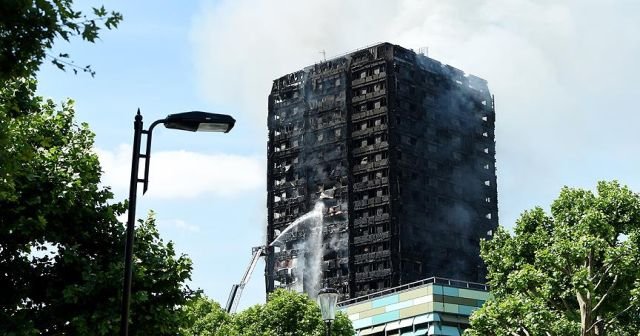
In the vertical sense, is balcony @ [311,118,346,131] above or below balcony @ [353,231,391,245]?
above

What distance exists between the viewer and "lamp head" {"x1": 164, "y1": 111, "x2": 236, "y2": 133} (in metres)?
18.4

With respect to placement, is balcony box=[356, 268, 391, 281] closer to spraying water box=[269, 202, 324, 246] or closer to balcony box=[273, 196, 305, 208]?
spraying water box=[269, 202, 324, 246]

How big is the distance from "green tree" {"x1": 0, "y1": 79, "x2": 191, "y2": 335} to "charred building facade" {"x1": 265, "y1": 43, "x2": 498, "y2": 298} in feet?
373

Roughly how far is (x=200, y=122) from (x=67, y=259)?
1302cm

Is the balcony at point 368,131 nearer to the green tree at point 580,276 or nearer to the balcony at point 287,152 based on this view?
the balcony at point 287,152

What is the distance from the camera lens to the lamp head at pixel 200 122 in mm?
18375

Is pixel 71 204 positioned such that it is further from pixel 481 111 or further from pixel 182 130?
pixel 481 111

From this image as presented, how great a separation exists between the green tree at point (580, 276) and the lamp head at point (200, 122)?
28.3 metres

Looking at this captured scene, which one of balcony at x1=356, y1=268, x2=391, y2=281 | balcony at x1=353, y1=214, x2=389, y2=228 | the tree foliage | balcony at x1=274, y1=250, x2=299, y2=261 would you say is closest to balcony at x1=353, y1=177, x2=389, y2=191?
balcony at x1=353, y1=214, x2=389, y2=228

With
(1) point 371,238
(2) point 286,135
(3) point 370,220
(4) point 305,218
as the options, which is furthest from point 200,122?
(2) point 286,135

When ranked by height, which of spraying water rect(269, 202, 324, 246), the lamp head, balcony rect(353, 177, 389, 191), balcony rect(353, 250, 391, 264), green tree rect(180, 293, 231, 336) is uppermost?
balcony rect(353, 177, 389, 191)

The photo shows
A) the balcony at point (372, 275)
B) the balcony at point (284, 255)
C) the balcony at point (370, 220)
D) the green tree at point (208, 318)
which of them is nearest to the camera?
the green tree at point (208, 318)

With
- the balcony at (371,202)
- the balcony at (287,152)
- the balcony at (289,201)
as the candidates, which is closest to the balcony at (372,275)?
the balcony at (371,202)

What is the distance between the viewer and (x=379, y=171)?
5940 inches
